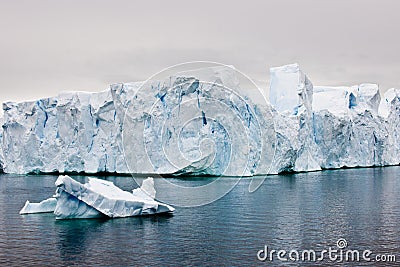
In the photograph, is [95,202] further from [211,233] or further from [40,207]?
[211,233]

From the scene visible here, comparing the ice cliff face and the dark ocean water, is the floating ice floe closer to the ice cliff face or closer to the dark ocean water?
the dark ocean water

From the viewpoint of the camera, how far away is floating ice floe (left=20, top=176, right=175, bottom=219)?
17264 millimetres

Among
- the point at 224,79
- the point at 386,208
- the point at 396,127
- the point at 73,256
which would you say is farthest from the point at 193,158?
the point at 396,127

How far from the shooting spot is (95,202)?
58.1ft

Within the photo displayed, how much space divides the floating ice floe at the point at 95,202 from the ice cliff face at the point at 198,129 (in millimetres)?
15814

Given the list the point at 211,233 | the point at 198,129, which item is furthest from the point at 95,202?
the point at 198,129

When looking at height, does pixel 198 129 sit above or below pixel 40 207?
above

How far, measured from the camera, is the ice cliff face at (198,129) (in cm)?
3484

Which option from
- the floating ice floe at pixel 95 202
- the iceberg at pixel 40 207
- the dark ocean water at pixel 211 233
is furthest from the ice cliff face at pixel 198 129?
the floating ice floe at pixel 95 202

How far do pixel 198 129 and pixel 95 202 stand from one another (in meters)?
17.9

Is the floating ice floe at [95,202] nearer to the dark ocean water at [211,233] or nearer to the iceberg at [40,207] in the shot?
the dark ocean water at [211,233]

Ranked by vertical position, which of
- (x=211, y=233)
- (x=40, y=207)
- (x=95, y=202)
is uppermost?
(x=95, y=202)

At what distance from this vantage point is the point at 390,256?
1269 cm

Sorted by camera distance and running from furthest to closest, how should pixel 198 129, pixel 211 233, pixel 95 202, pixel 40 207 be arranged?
pixel 198 129 < pixel 40 207 < pixel 95 202 < pixel 211 233
